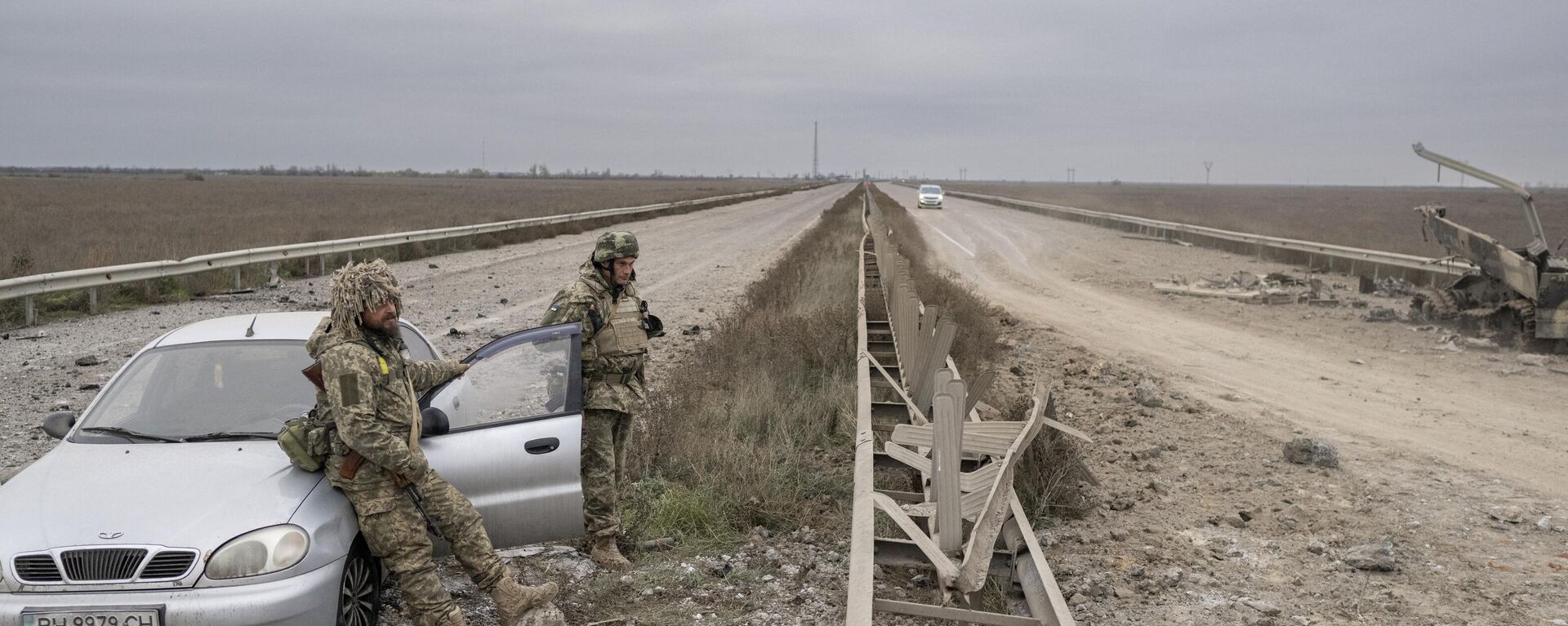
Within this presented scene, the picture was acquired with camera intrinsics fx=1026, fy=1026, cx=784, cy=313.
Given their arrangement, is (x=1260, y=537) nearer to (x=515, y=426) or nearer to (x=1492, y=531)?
(x=1492, y=531)

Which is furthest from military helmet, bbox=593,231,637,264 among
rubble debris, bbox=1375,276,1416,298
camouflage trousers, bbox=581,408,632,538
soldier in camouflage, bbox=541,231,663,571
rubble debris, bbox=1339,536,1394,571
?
rubble debris, bbox=1375,276,1416,298

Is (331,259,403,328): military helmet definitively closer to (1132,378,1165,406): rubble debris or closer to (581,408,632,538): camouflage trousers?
(581,408,632,538): camouflage trousers

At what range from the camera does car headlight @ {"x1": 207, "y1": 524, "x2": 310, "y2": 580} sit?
142 inches

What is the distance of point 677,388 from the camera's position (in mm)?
8016

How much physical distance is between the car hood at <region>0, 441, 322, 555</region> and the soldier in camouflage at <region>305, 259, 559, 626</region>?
0.96 ft

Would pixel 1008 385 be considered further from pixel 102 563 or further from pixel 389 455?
pixel 102 563

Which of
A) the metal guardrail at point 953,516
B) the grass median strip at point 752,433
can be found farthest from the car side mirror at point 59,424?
the metal guardrail at point 953,516

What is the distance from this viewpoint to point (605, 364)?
534cm

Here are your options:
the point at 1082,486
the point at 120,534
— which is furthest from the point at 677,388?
the point at 120,534

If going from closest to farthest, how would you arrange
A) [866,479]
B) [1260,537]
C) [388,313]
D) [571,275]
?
[388,313], [866,479], [1260,537], [571,275]

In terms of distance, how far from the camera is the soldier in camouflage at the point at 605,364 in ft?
17.2

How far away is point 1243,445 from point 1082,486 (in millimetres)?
1936

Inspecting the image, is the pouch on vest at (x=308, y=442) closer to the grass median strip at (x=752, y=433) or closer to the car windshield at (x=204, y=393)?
the car windshield at (x=204, y=393)

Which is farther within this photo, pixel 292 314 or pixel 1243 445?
pixel 1243 445
